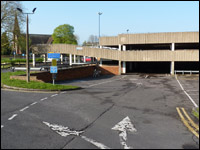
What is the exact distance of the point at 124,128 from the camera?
30.2 feet

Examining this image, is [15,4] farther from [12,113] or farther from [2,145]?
[2,145]

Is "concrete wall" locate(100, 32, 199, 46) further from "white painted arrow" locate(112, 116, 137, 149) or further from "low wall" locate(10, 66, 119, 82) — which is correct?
"white painted arrow" locate(112, 116, 137, 149)

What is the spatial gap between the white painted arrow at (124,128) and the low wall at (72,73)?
45.6ft

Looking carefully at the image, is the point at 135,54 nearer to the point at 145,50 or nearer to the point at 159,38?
the point at 145,50

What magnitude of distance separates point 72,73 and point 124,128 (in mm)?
22554

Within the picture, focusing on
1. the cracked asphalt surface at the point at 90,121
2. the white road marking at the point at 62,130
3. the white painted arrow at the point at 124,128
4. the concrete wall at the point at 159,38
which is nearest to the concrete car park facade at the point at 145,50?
the concrete wall at the point at 159,38

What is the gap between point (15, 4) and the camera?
37438mm

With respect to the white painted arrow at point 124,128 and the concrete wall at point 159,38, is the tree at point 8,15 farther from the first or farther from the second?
the white painted arrow at point 124,128

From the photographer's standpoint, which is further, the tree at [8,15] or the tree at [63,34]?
the tree at [63,34]

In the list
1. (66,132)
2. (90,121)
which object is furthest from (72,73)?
(66,132)

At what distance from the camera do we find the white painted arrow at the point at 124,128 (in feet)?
25.8

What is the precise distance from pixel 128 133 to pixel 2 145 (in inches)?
183

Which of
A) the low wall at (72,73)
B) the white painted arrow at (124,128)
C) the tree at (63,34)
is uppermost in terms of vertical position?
the tree at (63,34)

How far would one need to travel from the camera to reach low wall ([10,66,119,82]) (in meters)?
23.5
